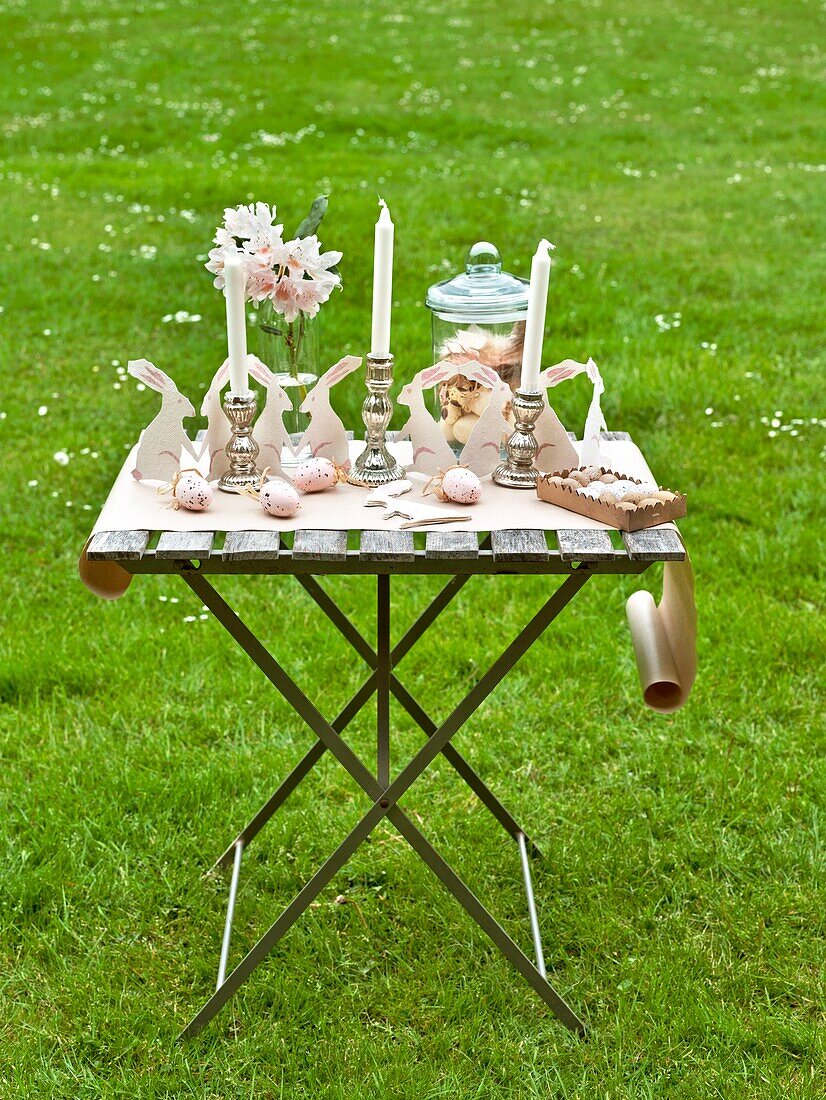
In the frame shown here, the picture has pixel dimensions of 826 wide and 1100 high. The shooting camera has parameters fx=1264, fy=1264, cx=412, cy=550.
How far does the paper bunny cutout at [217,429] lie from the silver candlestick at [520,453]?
50 centimetres

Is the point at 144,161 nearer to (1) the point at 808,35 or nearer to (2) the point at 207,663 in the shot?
(2) the point at 207,663

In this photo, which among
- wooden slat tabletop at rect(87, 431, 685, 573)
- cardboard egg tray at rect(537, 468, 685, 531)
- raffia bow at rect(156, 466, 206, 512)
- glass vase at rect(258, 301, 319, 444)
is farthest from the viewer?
glass vase at rect(258, 301, 319, 444)

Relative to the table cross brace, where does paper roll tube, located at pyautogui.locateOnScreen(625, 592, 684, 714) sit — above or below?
above

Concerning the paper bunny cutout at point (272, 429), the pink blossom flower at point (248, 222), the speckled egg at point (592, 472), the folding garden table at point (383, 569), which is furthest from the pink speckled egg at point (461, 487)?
the pink blossom flower at point (248, 222)

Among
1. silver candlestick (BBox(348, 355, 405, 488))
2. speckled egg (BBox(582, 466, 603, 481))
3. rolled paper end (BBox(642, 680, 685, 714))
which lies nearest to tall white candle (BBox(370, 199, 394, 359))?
silver candlestick (BBox(348, 355, 405, 488))

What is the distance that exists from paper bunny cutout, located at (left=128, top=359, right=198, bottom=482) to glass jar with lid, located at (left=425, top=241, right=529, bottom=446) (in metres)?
0.49

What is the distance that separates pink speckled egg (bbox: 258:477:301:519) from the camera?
2133 millimetres

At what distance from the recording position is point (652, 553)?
6.60 feet

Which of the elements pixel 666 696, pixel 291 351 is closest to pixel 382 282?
pixel 291 351

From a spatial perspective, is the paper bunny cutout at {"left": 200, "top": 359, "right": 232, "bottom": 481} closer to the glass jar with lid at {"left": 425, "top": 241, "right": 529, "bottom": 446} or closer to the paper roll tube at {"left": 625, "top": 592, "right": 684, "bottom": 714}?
the glass jar with lid at {"left": 425, "top": 241, "right": 529, "bottom": 446}

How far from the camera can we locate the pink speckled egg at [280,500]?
2133mm

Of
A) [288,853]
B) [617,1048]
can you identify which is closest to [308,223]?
[288,853]

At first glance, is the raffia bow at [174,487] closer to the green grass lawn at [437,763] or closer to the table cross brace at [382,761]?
the table cross brace at [382,761]

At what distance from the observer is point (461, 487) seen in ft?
7.18
